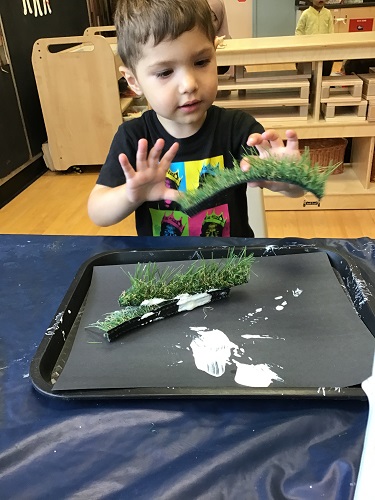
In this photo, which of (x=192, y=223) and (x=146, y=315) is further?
(x=192, y=223)

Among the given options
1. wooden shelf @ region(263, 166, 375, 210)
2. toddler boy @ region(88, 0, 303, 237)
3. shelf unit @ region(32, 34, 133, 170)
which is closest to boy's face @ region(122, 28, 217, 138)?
toddler boy @ region(88, 0, 303, 237)

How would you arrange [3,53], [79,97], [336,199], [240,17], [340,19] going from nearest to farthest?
[336,199], [3,53], [79,97], [340,19], [240,17]

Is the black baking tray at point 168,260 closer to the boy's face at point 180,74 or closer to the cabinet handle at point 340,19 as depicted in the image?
the boy's face at point 180,74

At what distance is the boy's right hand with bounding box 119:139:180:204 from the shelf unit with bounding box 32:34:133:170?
1922 millimetres

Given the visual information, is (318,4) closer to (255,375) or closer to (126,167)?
(126,167)

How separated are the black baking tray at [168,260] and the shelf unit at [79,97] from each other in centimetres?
195

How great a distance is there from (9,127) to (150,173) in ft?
6.63

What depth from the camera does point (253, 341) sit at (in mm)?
538

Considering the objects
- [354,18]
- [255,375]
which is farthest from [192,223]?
[354,18]

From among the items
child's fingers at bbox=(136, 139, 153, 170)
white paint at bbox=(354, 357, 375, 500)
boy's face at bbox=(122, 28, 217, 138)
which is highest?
boy's face at bbox=(122, 28, 217, 138)

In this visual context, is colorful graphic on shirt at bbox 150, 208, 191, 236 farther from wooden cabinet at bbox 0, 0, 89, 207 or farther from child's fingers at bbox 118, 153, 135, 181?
wooden cabinet at bbox 0, 0, 89, 207

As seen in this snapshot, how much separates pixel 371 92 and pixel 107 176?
55.4 inches

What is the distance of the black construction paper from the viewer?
1.60 feet

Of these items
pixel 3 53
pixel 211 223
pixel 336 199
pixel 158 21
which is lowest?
pixel 336 199
